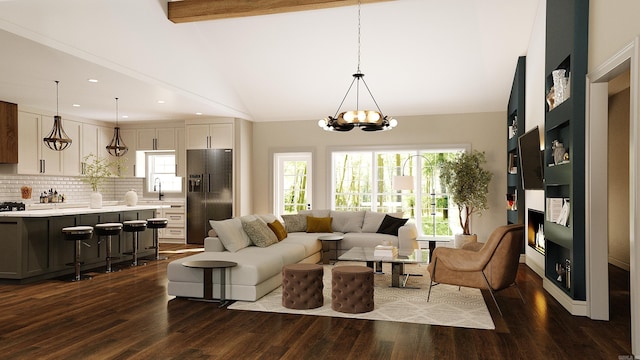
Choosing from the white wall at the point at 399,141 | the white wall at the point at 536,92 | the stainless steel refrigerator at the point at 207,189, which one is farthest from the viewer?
the stainless steel refrigerator at the point at 207,189

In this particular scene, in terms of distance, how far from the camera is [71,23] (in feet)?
17.0

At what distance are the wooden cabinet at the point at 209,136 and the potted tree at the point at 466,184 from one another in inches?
172

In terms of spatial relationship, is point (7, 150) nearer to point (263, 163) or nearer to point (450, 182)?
point (263, 163)

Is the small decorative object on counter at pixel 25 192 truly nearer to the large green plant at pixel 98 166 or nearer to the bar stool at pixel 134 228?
the large green plant at pixel 98 166

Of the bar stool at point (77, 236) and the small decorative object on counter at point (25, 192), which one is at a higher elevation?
the small decorative object on counter at point (25, 192)

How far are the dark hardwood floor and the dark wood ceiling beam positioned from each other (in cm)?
374

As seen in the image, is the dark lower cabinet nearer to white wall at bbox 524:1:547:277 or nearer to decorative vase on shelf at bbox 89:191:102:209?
decorative vase on shelf at bbox 89:191:102:209

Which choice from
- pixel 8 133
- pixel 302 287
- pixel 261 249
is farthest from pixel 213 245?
pixel 8 133

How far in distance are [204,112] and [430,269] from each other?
5918 millimetres

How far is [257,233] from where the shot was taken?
6.39 m

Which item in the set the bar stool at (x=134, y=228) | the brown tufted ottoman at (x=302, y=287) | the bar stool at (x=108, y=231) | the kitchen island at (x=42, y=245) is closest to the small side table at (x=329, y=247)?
the brown tufted ottoman at (x=302, y=287)

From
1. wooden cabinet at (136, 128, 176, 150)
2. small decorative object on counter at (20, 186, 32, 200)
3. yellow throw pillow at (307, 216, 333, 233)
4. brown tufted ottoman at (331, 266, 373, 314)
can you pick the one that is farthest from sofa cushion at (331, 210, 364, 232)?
small decorative object on counter at (20, 186, 32, 200)

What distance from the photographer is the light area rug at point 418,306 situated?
4.40 meters

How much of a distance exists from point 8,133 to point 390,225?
6.64 meters
